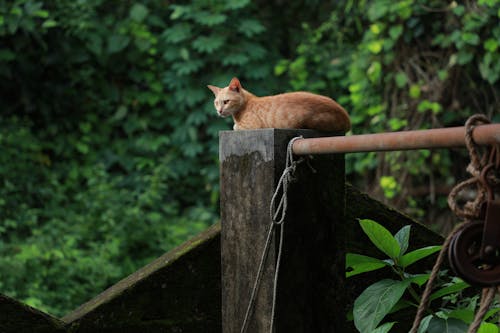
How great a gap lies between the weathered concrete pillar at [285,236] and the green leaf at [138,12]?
4.64m

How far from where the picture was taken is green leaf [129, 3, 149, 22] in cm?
600

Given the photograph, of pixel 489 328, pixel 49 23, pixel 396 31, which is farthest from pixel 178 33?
pixel 489 328

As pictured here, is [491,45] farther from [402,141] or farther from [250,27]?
[402,141]

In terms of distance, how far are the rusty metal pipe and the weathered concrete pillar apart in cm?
11

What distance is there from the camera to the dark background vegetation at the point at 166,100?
456 cm

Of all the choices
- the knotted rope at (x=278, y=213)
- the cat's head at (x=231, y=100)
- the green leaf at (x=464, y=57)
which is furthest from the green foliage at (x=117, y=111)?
the knotted rope at (x=278, y=213)

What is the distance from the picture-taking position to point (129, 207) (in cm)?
529

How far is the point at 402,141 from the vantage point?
1.20m

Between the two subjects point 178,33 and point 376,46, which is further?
point 178,33

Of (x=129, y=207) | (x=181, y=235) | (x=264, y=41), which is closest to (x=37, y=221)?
(x=129, y=207)

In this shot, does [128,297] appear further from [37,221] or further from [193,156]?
[193,156]

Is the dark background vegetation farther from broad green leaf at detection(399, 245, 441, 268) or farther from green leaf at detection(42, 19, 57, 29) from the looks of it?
broad green leaf at detection(399, 245, 441, 268)

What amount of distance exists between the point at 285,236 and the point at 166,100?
4.91m

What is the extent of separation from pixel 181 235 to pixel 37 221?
1.27m
